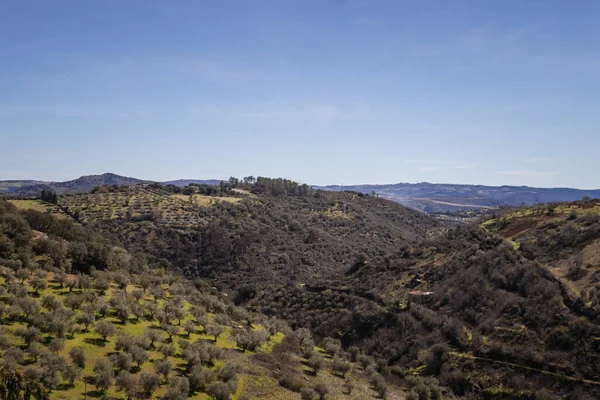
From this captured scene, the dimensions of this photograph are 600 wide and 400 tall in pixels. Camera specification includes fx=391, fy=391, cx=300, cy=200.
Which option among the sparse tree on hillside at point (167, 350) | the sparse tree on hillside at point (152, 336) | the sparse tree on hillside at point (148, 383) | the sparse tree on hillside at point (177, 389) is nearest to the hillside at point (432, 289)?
the sparse tree on hillside at point (167, 350)

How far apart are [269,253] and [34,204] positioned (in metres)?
47.5

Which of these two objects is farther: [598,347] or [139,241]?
[139,241]

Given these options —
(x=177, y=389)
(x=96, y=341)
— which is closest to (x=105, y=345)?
(x=96, y=341)

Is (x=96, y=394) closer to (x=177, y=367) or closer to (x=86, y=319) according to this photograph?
(x=177, y=367)

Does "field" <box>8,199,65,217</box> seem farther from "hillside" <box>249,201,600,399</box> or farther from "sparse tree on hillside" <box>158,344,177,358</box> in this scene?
"sparse tree on hillside" <box>158,344,177,358</box>

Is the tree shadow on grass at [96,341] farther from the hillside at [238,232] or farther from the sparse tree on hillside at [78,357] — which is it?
the hillside at [238,232]

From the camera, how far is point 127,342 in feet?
60.6

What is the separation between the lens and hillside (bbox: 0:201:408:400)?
15.3 meters

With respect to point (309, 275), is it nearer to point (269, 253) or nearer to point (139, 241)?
point (269, 253)

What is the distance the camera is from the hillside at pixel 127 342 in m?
15.3

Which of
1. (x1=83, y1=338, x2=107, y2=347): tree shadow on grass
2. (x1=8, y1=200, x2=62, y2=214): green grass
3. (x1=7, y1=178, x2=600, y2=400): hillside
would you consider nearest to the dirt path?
(x1=7, y1=178, x2=600, y2=400): hillside

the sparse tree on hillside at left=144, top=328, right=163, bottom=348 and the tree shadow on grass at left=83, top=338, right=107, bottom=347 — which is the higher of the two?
the tree shadow on grass at left=83, top=338, right=107, bottom=347

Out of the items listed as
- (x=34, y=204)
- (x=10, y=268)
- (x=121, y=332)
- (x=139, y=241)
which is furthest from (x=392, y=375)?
(x=34, y=204)

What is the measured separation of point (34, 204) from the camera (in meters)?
76.4
